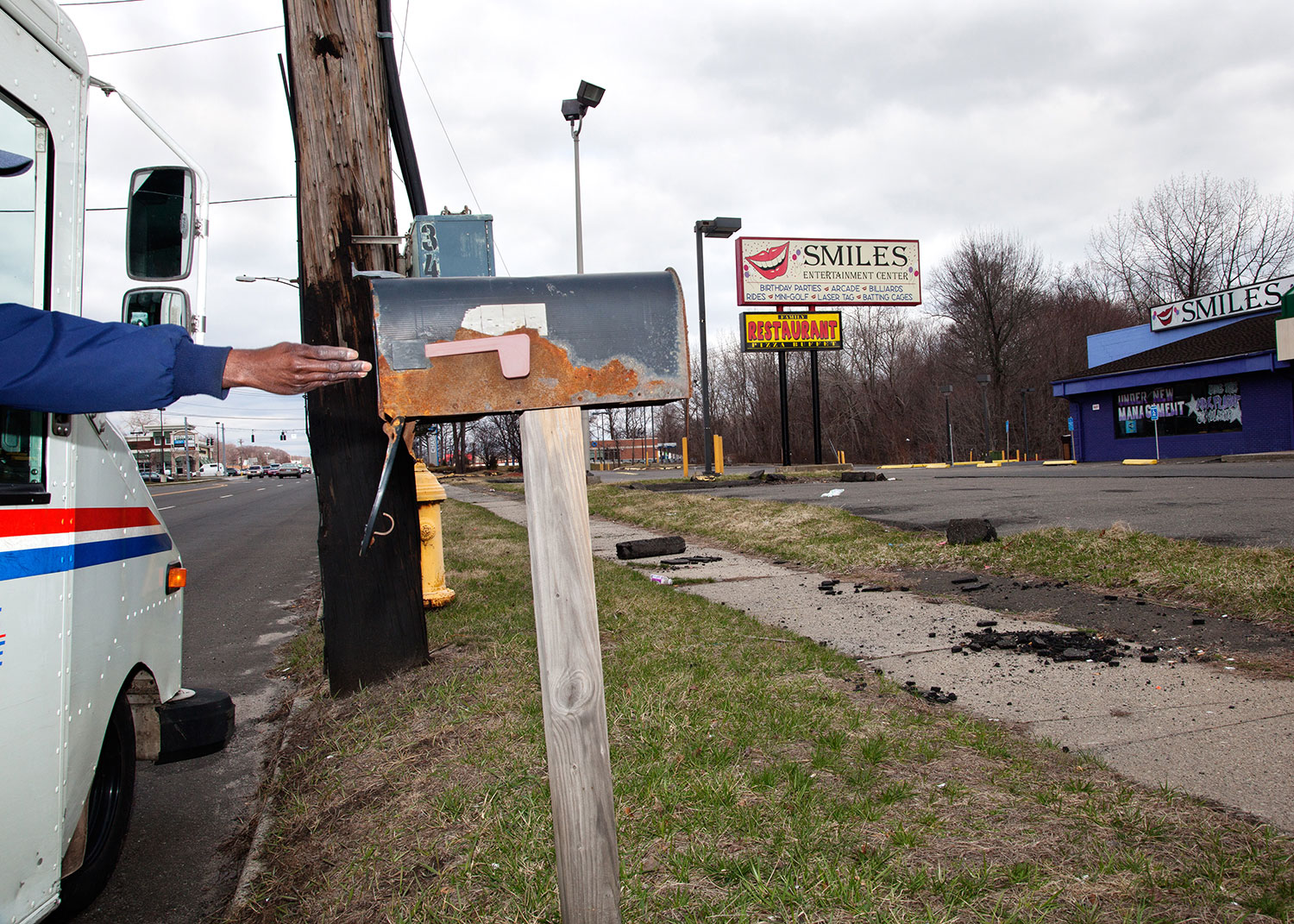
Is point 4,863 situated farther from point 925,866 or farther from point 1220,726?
→ point 1220,726

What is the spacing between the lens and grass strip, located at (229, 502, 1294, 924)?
7.45ft

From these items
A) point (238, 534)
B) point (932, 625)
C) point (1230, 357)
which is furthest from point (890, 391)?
point (932, 625)

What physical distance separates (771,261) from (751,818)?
1218 inches

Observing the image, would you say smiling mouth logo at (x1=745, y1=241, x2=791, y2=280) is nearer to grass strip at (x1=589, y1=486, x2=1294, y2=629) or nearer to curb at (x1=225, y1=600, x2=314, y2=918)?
grass strip at (x1=589, y1=486, x2=1294, y2=629)

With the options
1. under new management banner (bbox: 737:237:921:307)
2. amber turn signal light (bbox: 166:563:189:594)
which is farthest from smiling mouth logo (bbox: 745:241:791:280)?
amber turn signal light (bbox: 166:563:189:594)

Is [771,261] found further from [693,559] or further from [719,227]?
[693,559]

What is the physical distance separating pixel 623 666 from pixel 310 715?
5.48 ft

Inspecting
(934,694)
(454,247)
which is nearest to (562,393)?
(454,247)

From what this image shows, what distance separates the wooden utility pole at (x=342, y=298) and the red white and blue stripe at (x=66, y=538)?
4.93 feet

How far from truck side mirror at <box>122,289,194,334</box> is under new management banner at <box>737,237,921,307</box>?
2967 cm

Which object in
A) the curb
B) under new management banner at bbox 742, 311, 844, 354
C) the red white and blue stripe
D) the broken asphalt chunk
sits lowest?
the curb

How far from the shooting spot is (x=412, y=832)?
2.83m

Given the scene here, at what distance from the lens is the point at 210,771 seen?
166 inches

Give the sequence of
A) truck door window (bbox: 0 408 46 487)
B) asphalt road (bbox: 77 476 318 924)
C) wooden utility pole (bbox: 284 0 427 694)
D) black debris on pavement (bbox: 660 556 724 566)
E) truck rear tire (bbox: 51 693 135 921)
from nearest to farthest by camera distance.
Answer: truck door window (bbox: 0 408 46 487)
truck rear tire (bbox: 51 693 135 921)
asphalt road (bbox: 77 476 318 924)
wooden utility pole (bbox: 284 0 427 694)
black debris on pavement (bbox: 660 556 724 566)
